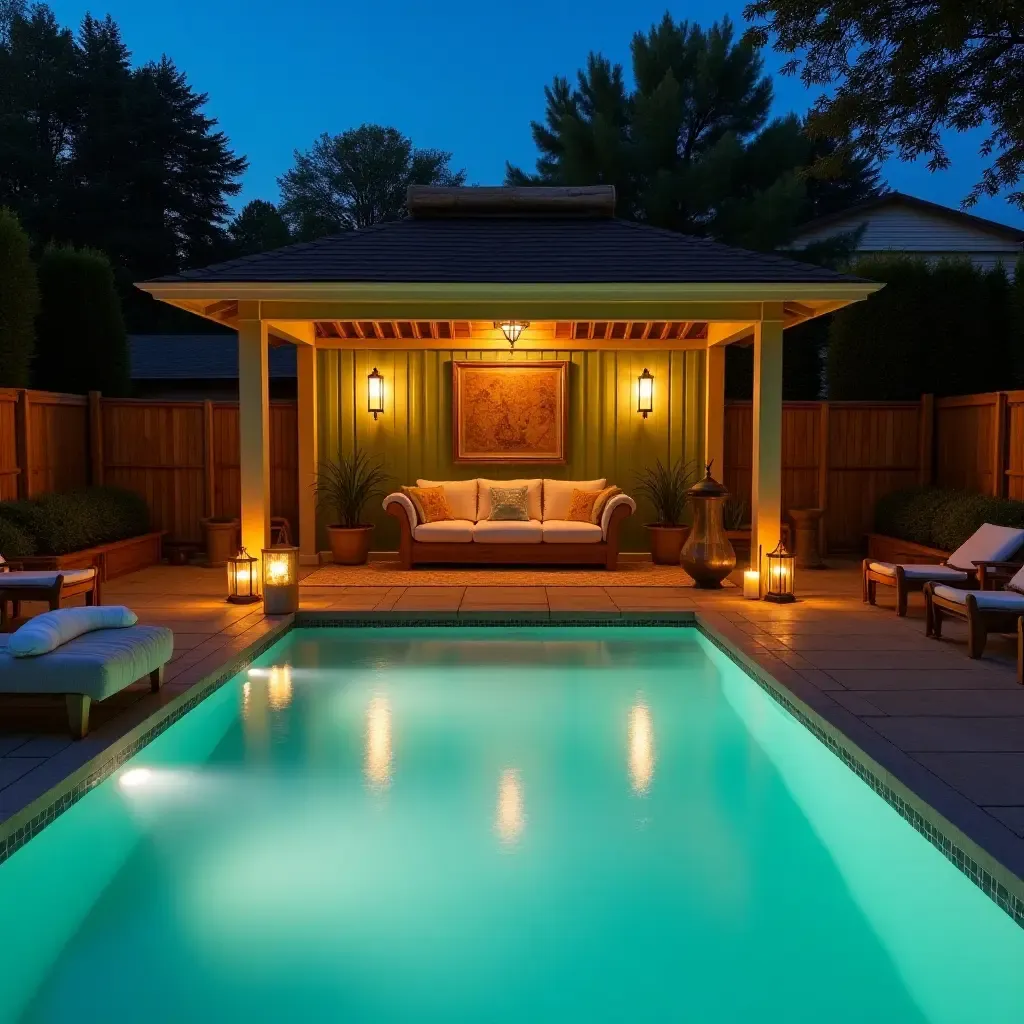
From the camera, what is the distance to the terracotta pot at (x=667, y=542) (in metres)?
11.1

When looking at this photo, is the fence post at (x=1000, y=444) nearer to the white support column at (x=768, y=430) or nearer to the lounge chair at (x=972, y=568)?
the lounge chair at (x=972, y=568)

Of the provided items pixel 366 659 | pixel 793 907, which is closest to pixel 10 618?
pixel 366 659

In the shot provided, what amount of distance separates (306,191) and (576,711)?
3334cm

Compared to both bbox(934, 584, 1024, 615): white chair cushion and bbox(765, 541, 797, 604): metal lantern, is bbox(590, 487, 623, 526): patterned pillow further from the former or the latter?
bbox(934, 584, 1024, 615): white chair cushion

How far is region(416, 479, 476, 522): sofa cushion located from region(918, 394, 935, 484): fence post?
190 inches

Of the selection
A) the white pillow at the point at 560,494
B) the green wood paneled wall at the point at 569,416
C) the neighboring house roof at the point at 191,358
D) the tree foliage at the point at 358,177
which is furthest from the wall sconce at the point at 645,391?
the tree foliage at the point at 358,177

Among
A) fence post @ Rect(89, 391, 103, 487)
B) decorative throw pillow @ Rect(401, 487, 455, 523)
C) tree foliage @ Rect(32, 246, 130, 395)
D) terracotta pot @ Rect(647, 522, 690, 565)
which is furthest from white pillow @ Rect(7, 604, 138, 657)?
tree foliage @ Rect(32, 246, 130, 395)

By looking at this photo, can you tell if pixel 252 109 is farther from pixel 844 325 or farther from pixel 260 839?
pixel 260 839

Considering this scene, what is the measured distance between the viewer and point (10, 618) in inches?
291

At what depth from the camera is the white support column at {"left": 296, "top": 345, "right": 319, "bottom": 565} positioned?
11.3 metres

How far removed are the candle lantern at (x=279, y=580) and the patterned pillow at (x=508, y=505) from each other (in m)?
3.48

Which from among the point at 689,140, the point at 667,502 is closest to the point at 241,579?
the point at 667,502

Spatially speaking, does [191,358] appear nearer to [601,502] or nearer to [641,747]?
[601,502]

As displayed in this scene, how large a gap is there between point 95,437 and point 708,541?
663cm
